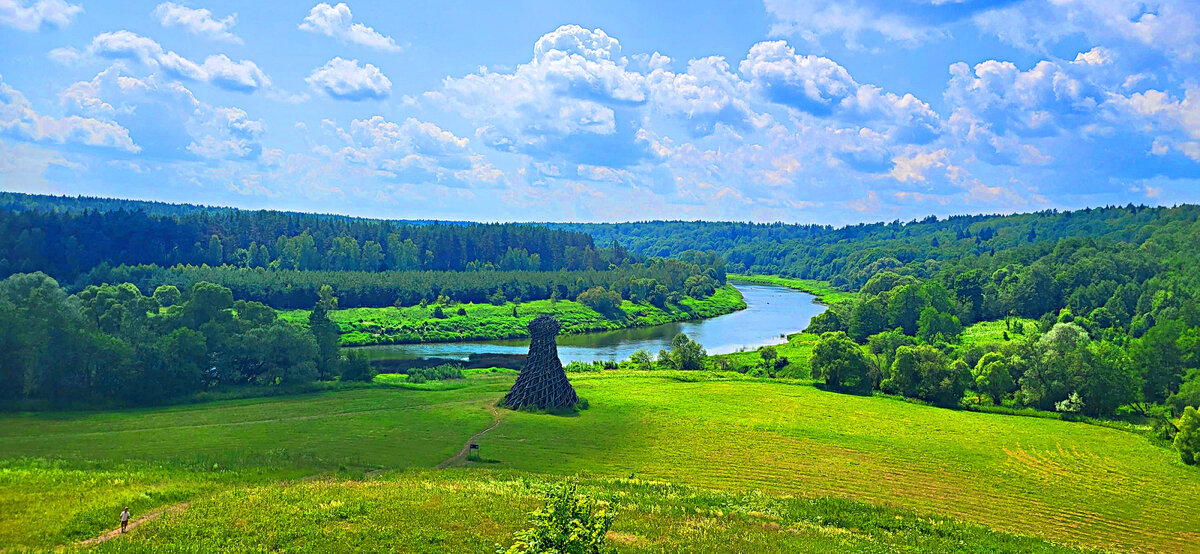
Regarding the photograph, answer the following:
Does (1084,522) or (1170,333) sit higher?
(1170,333)

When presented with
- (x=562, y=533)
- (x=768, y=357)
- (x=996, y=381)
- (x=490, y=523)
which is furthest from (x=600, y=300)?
(x=562, y=533)

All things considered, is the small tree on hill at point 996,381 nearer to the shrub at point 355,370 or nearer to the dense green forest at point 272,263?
the shrub at point 355,370

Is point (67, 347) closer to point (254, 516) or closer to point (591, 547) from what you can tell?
point (254, 516)

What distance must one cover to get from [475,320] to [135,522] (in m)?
108

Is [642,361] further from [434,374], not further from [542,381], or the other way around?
[542,381]

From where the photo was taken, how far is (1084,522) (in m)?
37.2

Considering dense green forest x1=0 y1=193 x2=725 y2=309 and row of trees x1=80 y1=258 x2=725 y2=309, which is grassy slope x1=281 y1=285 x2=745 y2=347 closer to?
row of trees x1=80 y1=258 x2=725 y2=309

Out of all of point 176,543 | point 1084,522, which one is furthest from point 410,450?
point 1084,522

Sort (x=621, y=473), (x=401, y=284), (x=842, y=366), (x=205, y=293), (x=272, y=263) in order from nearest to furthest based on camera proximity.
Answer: (x=621, y=473) → (x=205, y=293) → (x=842, y=366) → (x=401, y=284) → (x=272, y=263)

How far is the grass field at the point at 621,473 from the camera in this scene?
1005 inches

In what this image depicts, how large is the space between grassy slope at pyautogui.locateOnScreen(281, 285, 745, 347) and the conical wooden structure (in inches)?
2170

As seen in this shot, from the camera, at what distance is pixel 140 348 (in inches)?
2287

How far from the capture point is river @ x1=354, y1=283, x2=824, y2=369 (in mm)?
100625

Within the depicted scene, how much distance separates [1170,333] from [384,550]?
80.4m
